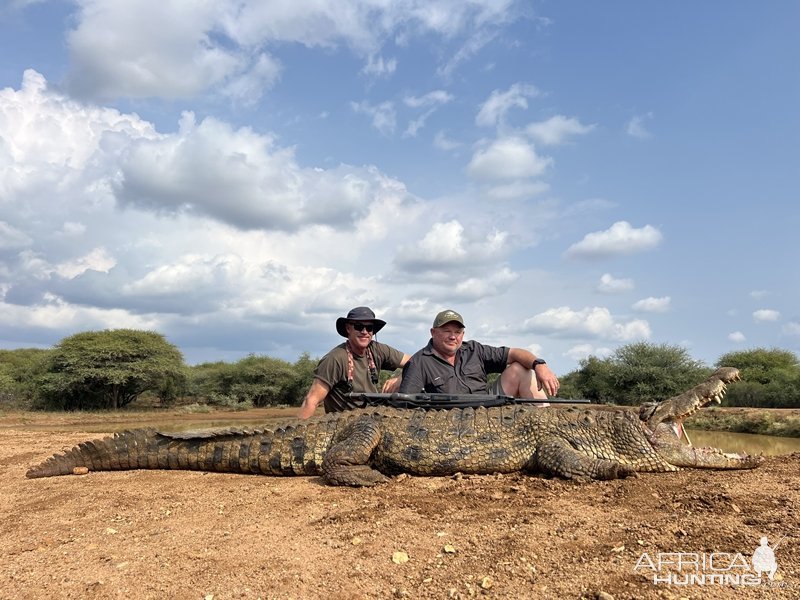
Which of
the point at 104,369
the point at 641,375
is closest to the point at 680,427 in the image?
the point at 641,375

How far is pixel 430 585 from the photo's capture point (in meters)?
2.92

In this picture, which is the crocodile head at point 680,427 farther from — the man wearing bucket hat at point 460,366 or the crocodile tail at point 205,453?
the crocodile tail at point 205,453

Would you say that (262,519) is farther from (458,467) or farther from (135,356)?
(135,356)

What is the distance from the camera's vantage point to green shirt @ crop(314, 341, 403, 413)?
295 inches

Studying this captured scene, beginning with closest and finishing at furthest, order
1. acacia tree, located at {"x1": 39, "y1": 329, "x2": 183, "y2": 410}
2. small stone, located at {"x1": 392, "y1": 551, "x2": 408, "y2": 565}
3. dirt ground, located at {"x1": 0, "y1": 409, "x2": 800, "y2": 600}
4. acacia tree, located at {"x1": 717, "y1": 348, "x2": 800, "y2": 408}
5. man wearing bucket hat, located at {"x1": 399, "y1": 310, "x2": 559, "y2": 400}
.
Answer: dirt ground, located at {"x1": 0, "y1": 409, "x2": 800, "y2": 600} → small stone, located at {"x1": 392, "y1": 551, "x2": 408, "y2": 565} → man wearing bucket hat, located at {"x1": 399, "y1": 310, "x2": 559, "y2": 400} → acacia tree, located at {"x1": 717, "y1": 348, "x2": 800, "y2": 408} → acacia tree, located at {"x1": 39, "y1": 329, "x2": 183, "y2": 410}

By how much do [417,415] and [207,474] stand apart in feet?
8.53

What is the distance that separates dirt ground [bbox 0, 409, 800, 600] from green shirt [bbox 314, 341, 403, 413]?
7.21 ft

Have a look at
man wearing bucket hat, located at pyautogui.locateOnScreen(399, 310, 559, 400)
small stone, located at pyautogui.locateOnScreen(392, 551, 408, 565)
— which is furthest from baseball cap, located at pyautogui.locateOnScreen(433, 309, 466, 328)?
small stone, located at pyautogui.locateOnScreen(392, 551, 408, 565)

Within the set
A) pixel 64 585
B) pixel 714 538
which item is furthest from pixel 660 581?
pixel 64 585

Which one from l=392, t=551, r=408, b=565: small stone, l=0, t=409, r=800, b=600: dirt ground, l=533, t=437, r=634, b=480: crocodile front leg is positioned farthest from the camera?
l=533, t=437, r=634, b=480: crocodile front leg

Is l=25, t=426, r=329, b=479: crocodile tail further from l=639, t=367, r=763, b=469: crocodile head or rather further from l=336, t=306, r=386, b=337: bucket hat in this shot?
l=639, t=367, r=763, b=469: crocodile head

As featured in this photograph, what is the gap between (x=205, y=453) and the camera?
647 centimetres

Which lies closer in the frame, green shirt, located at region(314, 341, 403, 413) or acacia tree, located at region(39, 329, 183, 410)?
green shirt, located at region(314, 341, 403, 413)

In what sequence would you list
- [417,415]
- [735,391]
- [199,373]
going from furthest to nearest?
1. [199,373]
2. [735,391]
3. [417,415]
